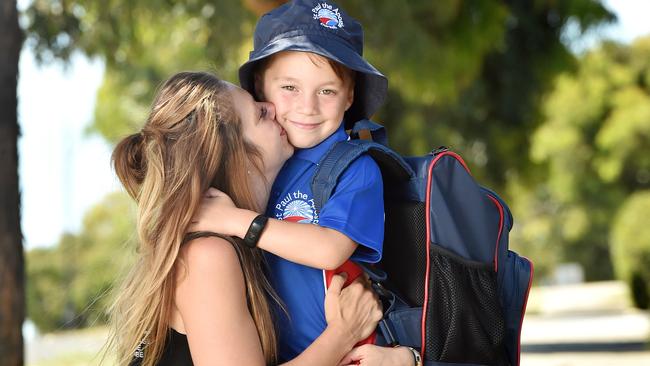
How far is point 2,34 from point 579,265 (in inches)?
1489

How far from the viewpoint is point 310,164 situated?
9.18 ft

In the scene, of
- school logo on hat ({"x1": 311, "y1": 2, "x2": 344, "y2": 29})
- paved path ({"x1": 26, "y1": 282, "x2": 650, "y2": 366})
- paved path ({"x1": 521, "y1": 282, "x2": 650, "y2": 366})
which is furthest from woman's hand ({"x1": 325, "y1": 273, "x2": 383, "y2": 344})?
paved path ({"x1": 521, "y1": 282, "x2": 650, "y2": 366})

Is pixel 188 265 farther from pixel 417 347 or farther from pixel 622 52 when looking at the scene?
pixel 622 52

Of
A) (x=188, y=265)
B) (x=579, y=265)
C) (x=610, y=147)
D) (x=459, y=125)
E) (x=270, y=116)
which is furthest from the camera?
(x=579, y=265)

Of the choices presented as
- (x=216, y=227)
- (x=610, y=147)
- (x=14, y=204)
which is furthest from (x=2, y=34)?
(x=610, y=147)

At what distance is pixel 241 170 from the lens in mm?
2584

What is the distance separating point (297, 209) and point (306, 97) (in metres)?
0.33

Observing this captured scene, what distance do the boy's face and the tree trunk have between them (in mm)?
2878

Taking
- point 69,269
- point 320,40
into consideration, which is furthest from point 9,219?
point 69,269

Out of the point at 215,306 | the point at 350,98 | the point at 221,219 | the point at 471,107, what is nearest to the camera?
the point at 215,306

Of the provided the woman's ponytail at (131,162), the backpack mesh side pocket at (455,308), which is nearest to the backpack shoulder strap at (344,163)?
the backpack mesh side pocket at (455,308)

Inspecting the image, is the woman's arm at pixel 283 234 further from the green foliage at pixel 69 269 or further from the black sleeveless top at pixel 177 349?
the green foliage at pixel 69 269

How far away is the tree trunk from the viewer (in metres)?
5.32

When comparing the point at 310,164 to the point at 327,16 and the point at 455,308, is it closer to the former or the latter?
the point at 327,16
